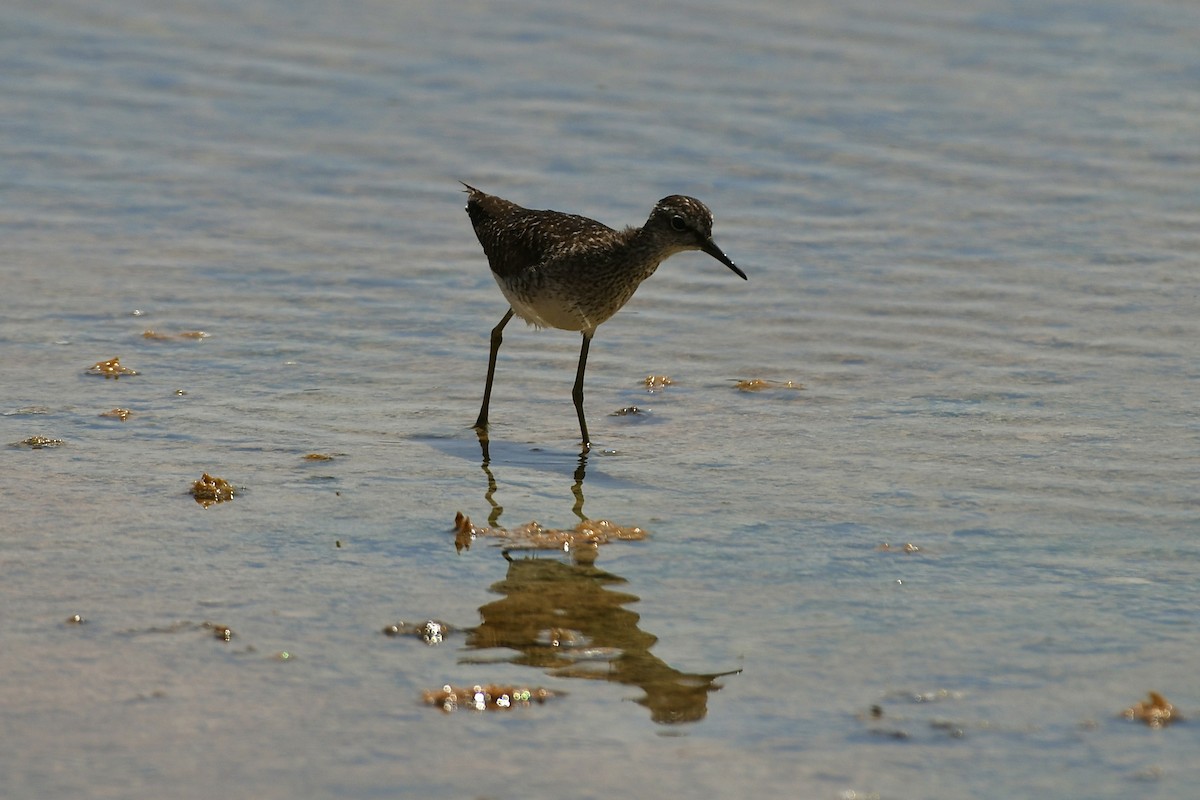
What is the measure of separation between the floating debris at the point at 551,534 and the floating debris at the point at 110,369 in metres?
2.78

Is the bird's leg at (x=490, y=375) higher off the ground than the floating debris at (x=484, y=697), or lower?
higher

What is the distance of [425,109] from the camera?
1387 cm

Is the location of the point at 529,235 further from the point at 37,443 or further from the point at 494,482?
the point at 37,443

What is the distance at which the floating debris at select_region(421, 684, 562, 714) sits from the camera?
207 inches

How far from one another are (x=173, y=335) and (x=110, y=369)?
2.48ft

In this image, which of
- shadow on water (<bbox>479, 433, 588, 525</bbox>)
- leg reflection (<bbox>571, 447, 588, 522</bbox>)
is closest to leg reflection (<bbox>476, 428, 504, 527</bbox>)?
shadow on water (<bbox>479, 433, 588, 525</bbox>)

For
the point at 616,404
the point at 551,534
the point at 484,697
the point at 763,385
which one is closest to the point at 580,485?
the point at 551,534

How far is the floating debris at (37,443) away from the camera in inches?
303

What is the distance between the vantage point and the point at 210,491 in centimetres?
709

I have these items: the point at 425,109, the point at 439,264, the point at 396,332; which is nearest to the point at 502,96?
the point at 425,109

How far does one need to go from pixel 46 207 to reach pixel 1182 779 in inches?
365

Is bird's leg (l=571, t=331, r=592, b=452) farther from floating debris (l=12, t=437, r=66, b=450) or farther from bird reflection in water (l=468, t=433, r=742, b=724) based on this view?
floating debris (l=12, t=437, r=66, b=450)

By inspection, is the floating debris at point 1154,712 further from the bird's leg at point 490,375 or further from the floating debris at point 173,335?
the floating debris at point 173,335

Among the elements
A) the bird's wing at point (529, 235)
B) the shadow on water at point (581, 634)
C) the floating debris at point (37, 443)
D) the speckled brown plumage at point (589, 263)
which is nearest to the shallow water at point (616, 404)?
the shadow on water at point (581, 634)
